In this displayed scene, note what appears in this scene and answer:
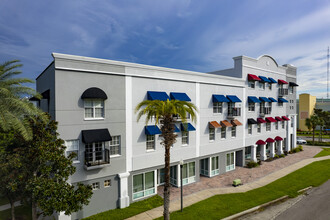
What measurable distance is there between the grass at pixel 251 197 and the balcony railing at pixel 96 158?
22.9 feet

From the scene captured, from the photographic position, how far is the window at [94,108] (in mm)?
15430

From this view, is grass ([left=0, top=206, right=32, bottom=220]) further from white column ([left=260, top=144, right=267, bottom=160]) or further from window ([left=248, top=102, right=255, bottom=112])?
white column ([left=260, top=144, right=267, bottom=160])

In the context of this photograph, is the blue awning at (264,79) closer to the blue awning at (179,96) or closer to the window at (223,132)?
the window at (223,132)

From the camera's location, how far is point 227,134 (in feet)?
85.2

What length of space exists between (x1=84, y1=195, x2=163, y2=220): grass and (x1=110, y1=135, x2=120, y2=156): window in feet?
15.4

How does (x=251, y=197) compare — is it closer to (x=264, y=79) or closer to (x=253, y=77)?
(x=253, y=77)

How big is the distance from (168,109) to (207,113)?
11.5m

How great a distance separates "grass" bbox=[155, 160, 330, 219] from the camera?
1537cm

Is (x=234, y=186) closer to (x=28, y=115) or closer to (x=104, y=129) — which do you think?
(x=104, y=129)

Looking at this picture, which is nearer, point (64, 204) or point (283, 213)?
point (64, 204)

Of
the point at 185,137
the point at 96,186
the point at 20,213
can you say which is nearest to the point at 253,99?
the point at 185,137

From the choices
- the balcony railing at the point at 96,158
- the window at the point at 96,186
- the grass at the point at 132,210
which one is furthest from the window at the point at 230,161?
the window at the point at 96,186

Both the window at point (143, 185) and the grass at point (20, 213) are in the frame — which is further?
the window at point (143, 185)

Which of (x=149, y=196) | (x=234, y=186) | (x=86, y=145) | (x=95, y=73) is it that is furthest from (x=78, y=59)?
(x=234, y=186)
